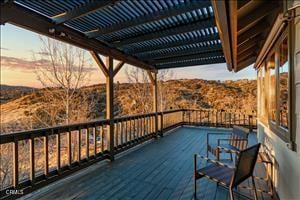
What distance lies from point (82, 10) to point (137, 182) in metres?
2.89

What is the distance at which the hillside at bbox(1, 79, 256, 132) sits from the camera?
6.76 metres

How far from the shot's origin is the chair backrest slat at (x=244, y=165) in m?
2.29

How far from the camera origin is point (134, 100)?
12234 millimetres

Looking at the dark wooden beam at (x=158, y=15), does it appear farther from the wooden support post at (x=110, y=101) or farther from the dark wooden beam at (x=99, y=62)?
the wooden support post at (x=110, y=101)

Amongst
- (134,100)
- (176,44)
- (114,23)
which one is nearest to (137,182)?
(114,23)

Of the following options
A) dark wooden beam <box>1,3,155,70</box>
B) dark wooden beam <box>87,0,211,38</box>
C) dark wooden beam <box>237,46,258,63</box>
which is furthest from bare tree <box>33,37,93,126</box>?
dark wooden beam <box>237,46,258,63</box>

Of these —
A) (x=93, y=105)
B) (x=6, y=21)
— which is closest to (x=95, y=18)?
(x=6, y=21)

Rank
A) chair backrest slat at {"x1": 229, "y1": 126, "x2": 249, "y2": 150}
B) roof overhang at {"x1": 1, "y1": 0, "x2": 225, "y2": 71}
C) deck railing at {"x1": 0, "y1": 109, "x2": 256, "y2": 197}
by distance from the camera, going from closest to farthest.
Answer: roof overhang at {"x1": 1, "y1": 0, "x2": 225, "y2": 71}
deck railing at {"x1": 0, "y1": 109, "x2": 256, "y2": 197}
chair backrest slat at {"x1": 229, "y1": 126, "x2": 249, "y2": 150}

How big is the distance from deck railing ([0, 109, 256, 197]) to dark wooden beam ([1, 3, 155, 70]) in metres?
1.53

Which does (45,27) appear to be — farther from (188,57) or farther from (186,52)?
(188,57)

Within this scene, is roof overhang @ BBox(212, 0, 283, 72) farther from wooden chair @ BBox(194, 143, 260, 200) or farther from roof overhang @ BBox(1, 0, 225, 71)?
wooden chair @ BBox(194, 143, 260, 200)

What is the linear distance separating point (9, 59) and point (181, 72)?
438 inches

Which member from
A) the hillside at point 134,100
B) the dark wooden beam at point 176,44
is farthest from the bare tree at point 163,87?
the dark wooden beam at point 176,44

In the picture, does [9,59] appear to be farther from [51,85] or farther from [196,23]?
[196,23]
